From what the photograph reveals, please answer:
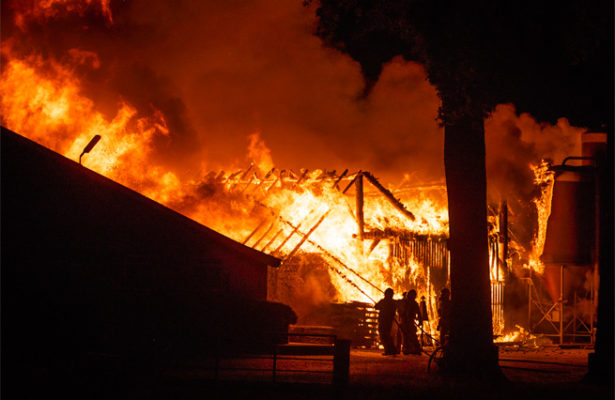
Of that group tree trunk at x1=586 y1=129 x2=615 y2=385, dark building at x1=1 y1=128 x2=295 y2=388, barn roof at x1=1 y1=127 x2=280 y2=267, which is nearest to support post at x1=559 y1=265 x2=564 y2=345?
dark building at x1=1 y1=128 x2=295 y2=388

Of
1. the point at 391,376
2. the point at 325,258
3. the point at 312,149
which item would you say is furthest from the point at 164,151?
the point at 391,376

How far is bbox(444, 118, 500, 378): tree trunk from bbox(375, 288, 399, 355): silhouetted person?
5.38m

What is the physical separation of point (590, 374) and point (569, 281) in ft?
43.3

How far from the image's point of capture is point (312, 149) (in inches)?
1464

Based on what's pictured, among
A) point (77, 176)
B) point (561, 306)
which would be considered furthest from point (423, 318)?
point (77, 176)

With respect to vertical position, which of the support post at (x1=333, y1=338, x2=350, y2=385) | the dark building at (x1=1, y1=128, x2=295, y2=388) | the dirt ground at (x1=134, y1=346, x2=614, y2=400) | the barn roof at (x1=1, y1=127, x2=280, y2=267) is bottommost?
the dirt ground at (x1=134, y1=346, x2=614, y2=400)

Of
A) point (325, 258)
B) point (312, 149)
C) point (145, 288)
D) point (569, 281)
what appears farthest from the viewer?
point (312, 149)

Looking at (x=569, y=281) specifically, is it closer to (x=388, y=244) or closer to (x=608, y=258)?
(x=388, y=244)

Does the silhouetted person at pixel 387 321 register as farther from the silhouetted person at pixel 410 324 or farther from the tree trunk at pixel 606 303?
the tree trunk at pixel 606 303

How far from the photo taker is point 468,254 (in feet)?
45.0

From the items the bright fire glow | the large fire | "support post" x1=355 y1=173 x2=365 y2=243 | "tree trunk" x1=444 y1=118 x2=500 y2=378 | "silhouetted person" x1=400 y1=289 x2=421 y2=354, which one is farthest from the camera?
the bright fire glow

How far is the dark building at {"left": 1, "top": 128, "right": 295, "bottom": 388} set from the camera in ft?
48.4

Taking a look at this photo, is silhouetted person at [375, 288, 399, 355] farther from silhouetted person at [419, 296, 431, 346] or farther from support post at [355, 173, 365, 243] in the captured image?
support post at [355, 173, 365, 243]

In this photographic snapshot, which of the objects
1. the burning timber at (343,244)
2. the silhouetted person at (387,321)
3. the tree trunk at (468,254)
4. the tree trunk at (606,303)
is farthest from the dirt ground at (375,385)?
the burning timber at (343,244)
